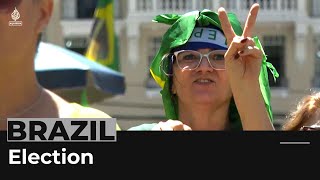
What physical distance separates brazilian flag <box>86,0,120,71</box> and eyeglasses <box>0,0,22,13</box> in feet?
17.3

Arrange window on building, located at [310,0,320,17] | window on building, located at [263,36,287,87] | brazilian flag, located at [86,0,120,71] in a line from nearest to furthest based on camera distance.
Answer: brazilian flag, located at [86,0,120,71] < window on building, located at [263,36,287,87] < window on building, located at [310,0,320,17]

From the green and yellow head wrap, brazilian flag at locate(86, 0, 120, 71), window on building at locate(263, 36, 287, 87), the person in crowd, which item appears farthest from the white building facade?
the person in crowd

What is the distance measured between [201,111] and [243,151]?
0.43m

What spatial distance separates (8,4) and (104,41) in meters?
5.83

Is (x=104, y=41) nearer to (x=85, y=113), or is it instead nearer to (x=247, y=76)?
(x=85, y=113)

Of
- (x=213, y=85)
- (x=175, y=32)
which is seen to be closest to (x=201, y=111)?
(x=213, y=85)

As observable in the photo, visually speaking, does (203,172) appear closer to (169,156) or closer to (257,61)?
(169,156)

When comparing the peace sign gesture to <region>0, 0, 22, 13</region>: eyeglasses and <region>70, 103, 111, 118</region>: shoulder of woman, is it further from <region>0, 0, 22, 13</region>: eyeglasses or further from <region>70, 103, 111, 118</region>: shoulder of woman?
<region>0, 0, 22, 13</region>: eyeglasses

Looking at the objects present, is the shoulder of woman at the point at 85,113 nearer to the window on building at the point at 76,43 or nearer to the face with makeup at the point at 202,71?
the face with makeup at the point at 202,71

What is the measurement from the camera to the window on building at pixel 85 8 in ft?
50.3

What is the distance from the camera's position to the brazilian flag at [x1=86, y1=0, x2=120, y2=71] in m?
7.11

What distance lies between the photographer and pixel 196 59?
1.76 m

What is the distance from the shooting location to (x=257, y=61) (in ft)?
4.94

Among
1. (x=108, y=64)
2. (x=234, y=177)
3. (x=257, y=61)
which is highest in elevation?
(x=257, y=61)
